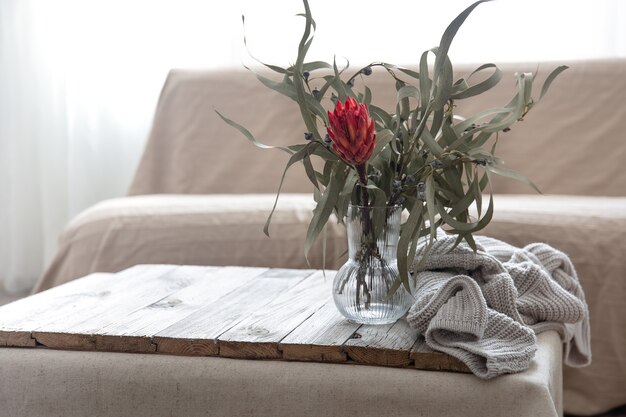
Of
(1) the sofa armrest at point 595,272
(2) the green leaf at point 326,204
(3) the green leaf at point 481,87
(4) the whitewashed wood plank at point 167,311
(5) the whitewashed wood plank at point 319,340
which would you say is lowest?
(1) the sofa armrest at point 595,272

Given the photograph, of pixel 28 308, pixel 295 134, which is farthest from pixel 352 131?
pixel 295 134

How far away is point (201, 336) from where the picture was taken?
117 cm

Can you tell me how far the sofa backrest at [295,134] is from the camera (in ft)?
7.91

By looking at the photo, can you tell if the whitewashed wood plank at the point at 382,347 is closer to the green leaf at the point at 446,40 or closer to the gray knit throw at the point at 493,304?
the gray knit throw at the point at 493,304

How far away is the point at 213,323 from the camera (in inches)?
49.0

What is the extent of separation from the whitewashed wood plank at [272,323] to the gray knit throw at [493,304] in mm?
173

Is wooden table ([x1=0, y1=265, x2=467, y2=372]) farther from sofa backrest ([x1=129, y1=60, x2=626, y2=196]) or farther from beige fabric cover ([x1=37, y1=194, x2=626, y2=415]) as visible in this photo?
sofa backrest ([x1=129, y1=60, x2=626, y2=196])

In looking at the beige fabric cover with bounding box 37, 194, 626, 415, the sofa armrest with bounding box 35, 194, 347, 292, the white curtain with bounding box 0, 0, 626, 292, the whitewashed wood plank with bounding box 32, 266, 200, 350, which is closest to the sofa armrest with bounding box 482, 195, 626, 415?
the beige fabric cover with bounding box 37, 194, 626, 415

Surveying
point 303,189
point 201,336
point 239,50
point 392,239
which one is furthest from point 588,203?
point 239,50

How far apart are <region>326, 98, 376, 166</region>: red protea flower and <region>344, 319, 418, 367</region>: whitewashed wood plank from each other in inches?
8.9

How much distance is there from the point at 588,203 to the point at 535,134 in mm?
383

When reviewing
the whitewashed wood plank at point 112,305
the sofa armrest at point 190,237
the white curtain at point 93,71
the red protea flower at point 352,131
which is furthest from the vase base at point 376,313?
the white curtain at point 93,71

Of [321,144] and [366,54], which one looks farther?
[366,54]

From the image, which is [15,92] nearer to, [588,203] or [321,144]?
[588,203]
